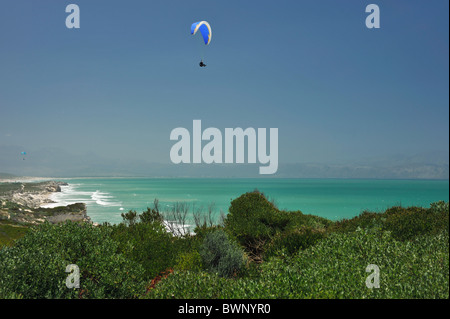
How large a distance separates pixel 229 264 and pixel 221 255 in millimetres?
540

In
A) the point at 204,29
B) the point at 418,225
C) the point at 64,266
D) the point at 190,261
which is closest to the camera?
the point at 64,266

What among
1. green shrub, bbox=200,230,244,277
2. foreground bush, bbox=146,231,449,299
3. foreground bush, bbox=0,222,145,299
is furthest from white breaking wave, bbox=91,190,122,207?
foreground bush, bbox=146,231,449,299

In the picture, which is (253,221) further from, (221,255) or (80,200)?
(80,200)

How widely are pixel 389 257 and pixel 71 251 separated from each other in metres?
9.11

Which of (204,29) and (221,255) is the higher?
(204,29)

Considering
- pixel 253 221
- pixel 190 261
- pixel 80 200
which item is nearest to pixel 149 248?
pixel 190 261

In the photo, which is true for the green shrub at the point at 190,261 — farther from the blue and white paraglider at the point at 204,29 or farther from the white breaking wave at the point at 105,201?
the white breaking wave at the point at 105,201

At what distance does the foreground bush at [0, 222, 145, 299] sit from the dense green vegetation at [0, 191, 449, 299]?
0.03m

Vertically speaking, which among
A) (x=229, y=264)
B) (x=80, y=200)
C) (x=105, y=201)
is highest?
(x=229, y=264)

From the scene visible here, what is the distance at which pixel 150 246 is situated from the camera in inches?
513

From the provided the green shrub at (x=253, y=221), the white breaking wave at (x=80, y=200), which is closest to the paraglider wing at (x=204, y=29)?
the green shrub at (x=253, y=221)

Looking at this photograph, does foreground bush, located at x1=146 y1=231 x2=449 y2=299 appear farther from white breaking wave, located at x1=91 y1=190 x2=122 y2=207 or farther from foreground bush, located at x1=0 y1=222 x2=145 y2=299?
white breaking wave, located at x1=91 y1=190 x2=122 y2=207

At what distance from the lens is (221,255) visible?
1282 cm
